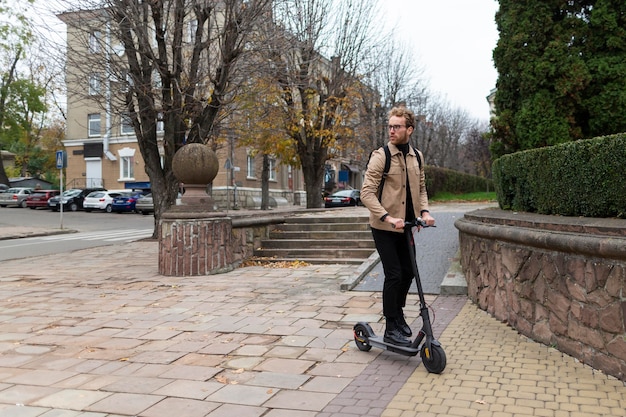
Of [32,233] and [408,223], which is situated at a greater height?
[408,223]

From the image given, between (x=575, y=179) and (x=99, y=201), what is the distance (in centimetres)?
3299

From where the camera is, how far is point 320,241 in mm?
11352

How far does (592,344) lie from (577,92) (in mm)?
7411

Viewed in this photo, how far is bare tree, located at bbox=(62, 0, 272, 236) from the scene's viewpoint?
45.3 feet

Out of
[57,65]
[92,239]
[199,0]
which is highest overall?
[199,0]

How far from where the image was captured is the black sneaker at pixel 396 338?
4633 millimetres

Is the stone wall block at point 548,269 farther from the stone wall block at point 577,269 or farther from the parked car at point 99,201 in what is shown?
the parked car at point 99,201

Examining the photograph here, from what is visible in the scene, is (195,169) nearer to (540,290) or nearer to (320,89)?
(540,290)

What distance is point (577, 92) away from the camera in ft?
34.0

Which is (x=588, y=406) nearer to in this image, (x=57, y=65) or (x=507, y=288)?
(x=507, y=288)

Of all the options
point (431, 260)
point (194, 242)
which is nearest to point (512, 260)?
point (431, 260)

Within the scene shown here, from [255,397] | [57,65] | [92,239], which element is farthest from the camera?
[92,239]

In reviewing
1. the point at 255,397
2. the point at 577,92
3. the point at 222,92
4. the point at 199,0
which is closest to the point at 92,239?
the point at 222,92

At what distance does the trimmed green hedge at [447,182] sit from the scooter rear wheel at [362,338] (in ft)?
80.3
